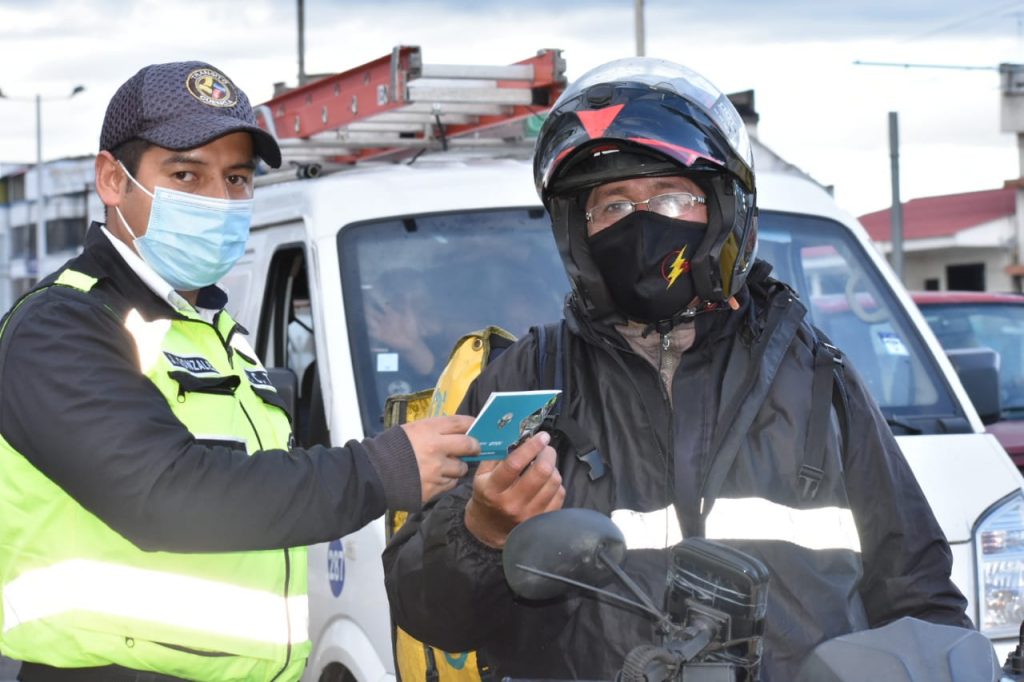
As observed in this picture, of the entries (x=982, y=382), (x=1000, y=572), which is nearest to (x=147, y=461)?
(x=1000, y=572)

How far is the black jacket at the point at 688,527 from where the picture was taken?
8.52 ft

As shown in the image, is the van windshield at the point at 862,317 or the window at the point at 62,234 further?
the window at the point at 62,234

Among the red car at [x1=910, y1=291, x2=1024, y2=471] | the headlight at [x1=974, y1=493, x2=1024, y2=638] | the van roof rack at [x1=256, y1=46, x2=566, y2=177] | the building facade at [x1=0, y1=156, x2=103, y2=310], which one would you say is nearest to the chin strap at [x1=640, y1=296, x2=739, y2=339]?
the headlight at [x1=974, y1=493, x2=1024, y2=638]

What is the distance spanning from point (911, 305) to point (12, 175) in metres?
60.7

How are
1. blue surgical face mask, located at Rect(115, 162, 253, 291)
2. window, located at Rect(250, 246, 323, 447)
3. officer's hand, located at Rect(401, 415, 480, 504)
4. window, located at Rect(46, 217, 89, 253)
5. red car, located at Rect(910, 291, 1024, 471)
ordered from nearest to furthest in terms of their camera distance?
officer's hand, located at Rect(401, 415, 480, 504)
blue surgical face mask, located at Rect(115, 162, 253, 291)
window, located at Rect(250, 246, 323, 447)
red car, located at Rect(910, 291, 1024, 471)
window, located at Rect(46, 217, 89, 253)

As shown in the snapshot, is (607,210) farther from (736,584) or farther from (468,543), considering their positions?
(736,584)

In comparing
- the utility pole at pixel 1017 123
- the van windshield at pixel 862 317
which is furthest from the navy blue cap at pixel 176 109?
the utility pole at pixel 1017 123

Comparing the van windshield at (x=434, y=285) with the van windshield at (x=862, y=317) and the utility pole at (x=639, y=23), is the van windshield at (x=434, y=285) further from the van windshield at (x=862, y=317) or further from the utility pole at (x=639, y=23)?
the utility pole at (x=639, y=23)

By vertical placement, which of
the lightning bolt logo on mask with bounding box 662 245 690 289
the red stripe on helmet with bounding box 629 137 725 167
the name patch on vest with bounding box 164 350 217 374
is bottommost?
the name patch on vest with bounding box 164 350 217 374

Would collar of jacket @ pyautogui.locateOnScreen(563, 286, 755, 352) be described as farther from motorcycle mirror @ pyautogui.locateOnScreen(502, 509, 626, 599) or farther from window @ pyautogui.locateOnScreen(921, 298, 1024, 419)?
window @ pyautogui.locateOnScreen(921, 298, 1024, 419)

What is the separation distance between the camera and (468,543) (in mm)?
2652

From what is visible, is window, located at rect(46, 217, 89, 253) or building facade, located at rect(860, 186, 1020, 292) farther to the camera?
window, located at rect(46, 217, 89, 253)

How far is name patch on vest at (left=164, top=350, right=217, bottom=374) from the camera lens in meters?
2.82

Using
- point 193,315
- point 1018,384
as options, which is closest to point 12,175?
point 1018,384
